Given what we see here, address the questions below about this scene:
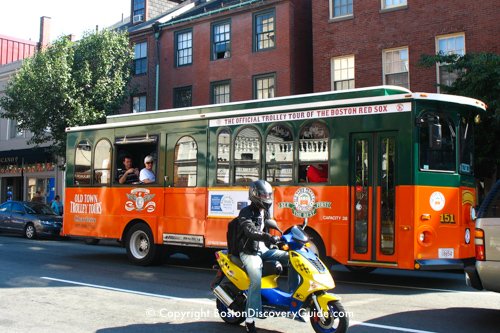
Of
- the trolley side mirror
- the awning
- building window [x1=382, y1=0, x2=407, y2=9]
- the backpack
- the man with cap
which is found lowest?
the backpack

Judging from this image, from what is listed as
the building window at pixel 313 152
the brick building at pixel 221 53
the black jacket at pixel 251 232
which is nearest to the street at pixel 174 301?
the black jacket at pixel 251 232

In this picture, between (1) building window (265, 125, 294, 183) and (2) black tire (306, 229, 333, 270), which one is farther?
(1) building window (265, 125, 294, 183)

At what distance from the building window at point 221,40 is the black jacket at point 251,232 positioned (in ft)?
65.4

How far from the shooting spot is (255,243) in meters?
6.14

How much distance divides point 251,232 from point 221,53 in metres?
20.8

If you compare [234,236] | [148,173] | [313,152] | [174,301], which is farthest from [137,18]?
[234,236]

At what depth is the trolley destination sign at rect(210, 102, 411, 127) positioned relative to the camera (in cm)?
936

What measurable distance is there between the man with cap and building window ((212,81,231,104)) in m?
13.0

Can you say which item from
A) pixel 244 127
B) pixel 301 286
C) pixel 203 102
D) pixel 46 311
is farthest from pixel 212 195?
pixel 203 102

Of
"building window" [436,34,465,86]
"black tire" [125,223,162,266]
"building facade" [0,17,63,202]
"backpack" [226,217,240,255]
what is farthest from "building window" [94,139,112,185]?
"building facade" [0,17,63,202]

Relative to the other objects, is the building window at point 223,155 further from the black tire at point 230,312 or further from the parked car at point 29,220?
the parked car at point 29,220

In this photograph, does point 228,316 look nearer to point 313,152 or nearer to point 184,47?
point 313,152

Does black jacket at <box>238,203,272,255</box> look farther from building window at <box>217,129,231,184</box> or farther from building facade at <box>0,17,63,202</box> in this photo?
building facade at <box>0,17,63,202</box>

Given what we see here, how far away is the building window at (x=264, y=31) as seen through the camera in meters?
23.8
